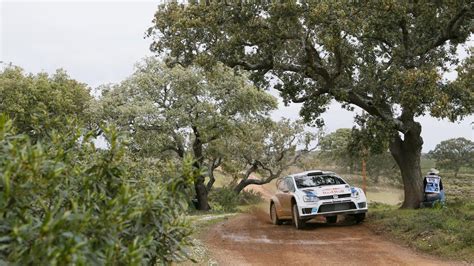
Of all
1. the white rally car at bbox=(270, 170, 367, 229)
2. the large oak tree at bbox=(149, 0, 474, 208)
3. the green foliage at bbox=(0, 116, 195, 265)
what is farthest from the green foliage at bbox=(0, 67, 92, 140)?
the green foliage at bbox=(0, 116, 195, 265)

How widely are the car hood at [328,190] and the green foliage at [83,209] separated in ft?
37.8

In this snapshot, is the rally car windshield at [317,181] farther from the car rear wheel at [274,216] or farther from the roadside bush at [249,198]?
the roadside bush at [249,198]

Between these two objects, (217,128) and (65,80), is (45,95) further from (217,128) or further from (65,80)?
(217,128)

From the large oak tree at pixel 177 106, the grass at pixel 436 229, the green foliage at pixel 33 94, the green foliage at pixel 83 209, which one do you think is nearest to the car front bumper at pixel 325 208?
the grass at pixel 436 229

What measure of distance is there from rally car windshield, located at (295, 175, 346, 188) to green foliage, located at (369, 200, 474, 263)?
5.46 feet

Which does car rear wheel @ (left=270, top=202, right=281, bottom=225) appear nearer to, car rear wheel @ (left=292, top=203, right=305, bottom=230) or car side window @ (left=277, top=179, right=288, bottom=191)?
car side window @ (left=277, top=179, right=288, bottom=191)

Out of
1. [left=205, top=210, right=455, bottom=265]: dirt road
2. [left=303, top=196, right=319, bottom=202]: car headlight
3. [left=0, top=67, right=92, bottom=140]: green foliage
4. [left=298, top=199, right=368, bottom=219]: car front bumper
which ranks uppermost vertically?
[left=0, top=67, right=92, bottom=140]: green foliage

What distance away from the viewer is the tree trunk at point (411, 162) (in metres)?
18.0

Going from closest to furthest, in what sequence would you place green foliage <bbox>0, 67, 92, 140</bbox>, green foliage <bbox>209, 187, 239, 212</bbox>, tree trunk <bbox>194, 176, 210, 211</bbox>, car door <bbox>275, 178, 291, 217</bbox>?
Answer: 1. car door <bbox>275, 178, 291, 217</bbox>
2. green foliage <bbox>0, 67, 92, 140</bbox>
3. tree trunk <bbox>194, 176, 210, 211</bbox>
4. green foliage <bbox>209, 187, 239, 212</bbox>

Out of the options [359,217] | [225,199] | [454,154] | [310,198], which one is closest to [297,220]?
[310,198]

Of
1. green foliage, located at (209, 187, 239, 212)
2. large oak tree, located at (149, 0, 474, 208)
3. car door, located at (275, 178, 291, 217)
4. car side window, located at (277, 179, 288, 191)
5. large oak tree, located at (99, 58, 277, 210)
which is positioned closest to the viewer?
large oak tree, located at (149, 0, 474, 208)

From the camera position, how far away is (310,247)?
12242mm

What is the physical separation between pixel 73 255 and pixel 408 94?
13.3m

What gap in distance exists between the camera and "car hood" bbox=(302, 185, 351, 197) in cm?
1556
